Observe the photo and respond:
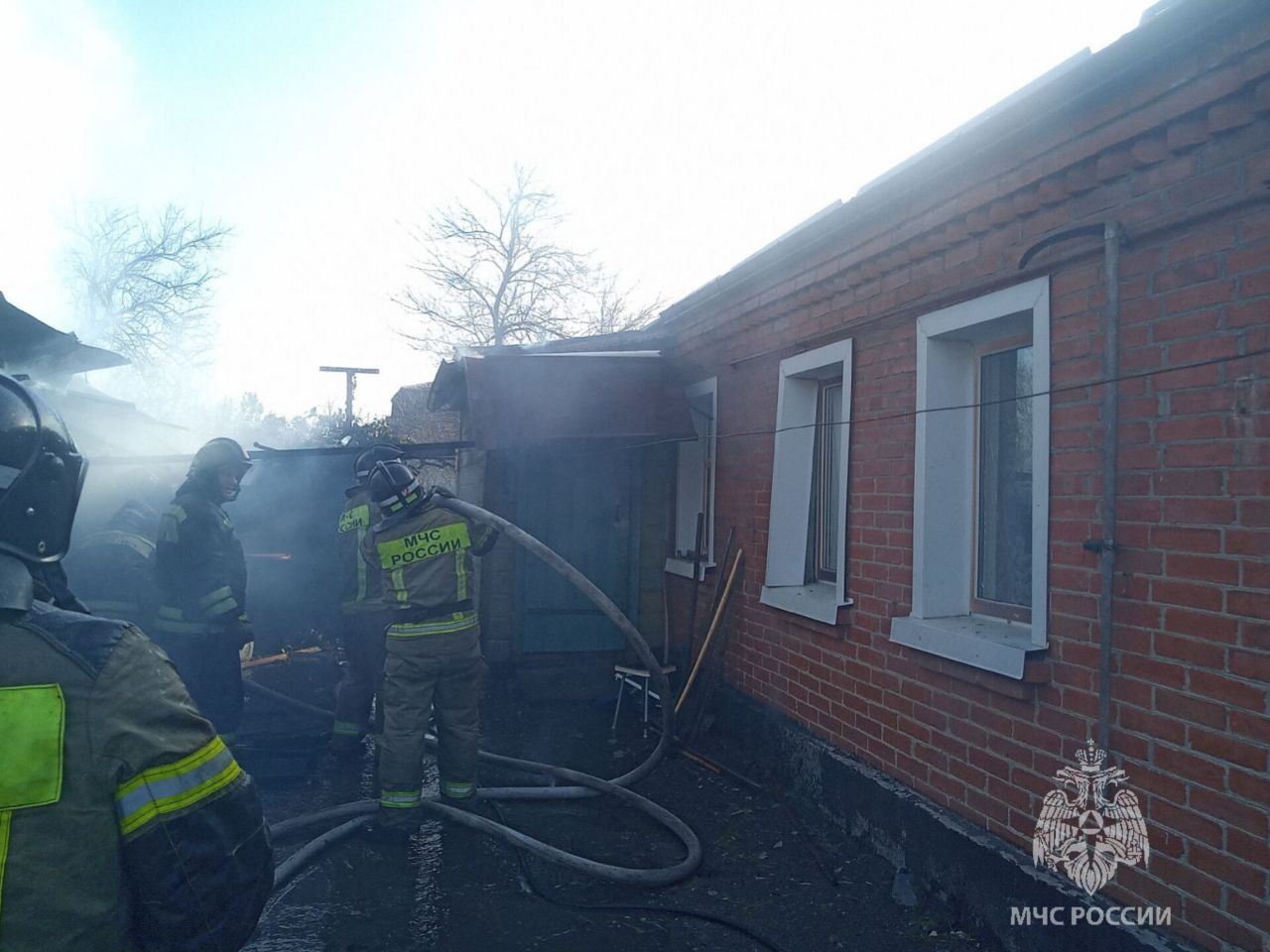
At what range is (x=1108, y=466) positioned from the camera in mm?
3092

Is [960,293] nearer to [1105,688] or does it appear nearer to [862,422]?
[862,422]

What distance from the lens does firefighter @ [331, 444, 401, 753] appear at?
6164 mm

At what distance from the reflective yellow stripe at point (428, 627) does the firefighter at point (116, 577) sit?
212 cm

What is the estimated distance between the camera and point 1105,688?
10.1 feet

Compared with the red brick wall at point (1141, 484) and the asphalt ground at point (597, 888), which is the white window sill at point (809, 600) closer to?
the red brick wall at point (1141, 484)

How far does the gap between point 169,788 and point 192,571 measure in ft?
14.8

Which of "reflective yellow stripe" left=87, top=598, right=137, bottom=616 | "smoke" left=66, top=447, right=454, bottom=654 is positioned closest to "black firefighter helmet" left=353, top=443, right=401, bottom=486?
"reflective yellow stripe" left=87, top=598, right=137, bottom=616

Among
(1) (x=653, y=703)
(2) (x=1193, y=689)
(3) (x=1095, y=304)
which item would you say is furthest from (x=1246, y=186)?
(1) (x=653, y=703)

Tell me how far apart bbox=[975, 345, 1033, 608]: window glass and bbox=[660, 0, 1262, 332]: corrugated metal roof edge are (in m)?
1.03

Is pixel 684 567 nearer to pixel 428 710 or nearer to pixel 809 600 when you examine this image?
pixel 809 600

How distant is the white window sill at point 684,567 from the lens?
7211 mm

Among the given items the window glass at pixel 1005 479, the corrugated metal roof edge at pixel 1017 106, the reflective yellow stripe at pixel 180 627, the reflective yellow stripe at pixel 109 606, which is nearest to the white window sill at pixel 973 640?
the window glass at pixel 1005 479

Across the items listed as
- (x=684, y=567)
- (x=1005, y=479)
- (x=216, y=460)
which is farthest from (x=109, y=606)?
(x=1005, y=479)

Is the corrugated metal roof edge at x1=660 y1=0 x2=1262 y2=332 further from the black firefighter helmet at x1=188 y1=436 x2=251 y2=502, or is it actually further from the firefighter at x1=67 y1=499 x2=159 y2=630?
the firefighter at x1=67 y1=499 x2=159 y2=630
